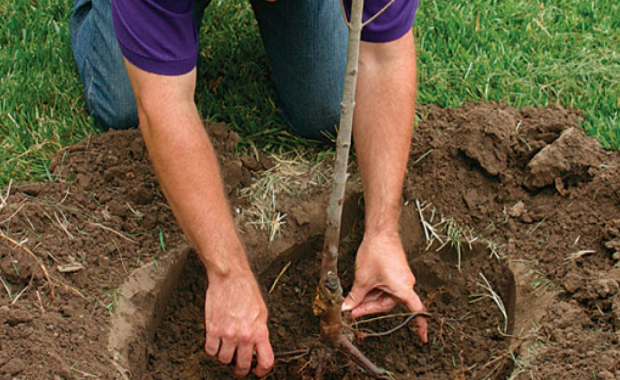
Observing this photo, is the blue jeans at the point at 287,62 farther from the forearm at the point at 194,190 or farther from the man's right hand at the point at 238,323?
the man's right hand at the point at 238,323

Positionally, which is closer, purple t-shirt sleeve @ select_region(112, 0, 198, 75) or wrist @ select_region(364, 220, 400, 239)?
purple t-shirt sleeve @ select_region(112, 0, 198, 75)

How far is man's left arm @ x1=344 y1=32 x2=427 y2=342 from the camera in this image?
2.24m

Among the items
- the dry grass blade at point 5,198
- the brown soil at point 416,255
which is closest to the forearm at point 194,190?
the brown soil at point 416,255

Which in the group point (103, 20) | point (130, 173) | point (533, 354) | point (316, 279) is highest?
point (103, 20)

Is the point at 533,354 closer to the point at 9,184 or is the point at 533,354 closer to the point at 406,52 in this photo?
the point at 406,52

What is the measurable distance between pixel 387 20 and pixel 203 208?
3.19ft

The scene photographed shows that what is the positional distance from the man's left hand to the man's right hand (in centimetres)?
34

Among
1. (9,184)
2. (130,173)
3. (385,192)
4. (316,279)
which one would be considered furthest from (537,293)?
(9,184)

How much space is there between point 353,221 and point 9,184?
1339mm

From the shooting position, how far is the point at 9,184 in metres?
2.52

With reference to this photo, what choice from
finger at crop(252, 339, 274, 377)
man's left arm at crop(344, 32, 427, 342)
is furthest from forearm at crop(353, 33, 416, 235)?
finger at crop(252, 339, 274, 377)

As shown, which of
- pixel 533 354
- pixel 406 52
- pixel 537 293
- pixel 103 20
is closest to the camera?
pixel 533 354

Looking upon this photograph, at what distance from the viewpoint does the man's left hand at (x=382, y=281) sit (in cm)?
221

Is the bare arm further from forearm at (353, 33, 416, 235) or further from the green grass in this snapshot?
the green grass
